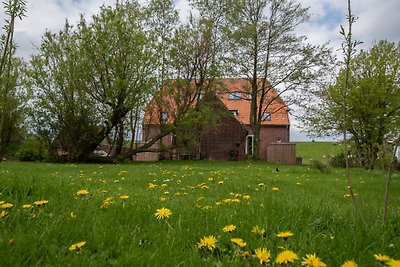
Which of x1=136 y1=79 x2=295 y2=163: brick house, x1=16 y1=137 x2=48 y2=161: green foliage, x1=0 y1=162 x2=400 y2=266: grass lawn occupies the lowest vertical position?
x1=0 y1=162 x2=400 y2=266: grass lawn

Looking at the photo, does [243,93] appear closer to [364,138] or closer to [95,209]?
[364,138]

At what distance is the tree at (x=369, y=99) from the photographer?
25906 millimetres

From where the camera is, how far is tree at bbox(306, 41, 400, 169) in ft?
85.0

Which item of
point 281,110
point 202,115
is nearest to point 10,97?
point 202,115

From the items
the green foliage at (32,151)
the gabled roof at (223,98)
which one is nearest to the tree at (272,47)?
the gabled roof at (223,98)

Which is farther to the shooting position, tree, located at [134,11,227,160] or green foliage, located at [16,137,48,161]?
tree, located at [134,11,227,160]

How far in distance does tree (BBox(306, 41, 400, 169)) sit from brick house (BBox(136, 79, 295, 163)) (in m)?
3.84

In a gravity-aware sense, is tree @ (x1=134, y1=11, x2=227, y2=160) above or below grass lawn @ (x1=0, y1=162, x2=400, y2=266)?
above

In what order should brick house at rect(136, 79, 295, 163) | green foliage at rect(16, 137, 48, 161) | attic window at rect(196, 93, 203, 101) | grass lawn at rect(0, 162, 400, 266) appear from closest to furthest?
grass lawn at rect(0, 162, 400, 266)
green foliage at rect(16, 137, 48, 161)
brick house at rect(136, 79, 295, 163)
attic window at rect(196, 93, 203, 101)

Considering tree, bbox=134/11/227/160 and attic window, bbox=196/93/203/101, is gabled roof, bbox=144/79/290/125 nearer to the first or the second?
tree, bbox=134/11/227/160

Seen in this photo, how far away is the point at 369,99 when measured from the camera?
25969mm

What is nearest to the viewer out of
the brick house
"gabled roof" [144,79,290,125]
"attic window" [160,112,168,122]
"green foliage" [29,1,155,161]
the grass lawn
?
the grass lawn

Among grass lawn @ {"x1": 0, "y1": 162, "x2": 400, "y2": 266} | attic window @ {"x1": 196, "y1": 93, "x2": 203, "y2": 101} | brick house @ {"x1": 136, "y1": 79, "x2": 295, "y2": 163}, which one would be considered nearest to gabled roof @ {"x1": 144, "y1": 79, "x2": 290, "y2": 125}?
brick house @ {"x1": 136, "y1": 79, "x2": 295, "y2": 163}

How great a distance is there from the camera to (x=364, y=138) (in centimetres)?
2739
